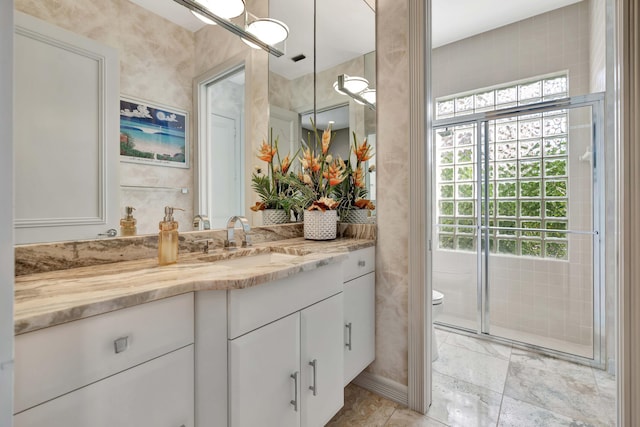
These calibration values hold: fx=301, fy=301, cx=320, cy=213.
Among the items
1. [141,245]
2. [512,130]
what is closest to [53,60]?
[141,245]

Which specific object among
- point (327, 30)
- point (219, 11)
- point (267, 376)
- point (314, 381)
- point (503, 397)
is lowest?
point (503, 397)

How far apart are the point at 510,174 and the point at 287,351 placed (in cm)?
256

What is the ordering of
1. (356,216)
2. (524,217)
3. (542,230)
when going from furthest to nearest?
(524,217) < (542,230) < (356,216)

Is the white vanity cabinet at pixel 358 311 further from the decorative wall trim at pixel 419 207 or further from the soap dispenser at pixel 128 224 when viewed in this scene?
the soap dispenser at pixel 128 224

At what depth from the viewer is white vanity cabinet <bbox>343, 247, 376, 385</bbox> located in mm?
1537

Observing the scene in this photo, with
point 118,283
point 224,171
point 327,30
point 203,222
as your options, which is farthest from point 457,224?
point 118,283

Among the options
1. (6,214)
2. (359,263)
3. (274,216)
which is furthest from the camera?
Result: (274,216)

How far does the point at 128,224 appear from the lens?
1159 millimetres

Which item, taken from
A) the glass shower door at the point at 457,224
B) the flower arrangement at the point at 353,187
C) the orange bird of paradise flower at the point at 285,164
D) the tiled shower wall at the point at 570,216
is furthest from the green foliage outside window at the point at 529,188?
the orange bird of paradise flower at the point at 285,164

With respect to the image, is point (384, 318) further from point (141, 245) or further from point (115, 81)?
point (115, 81)

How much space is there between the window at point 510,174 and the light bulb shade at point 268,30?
187 cm

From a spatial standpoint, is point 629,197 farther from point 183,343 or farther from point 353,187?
point 183,343

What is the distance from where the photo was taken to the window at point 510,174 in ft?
8.03

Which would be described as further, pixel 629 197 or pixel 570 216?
pixel 570 216
